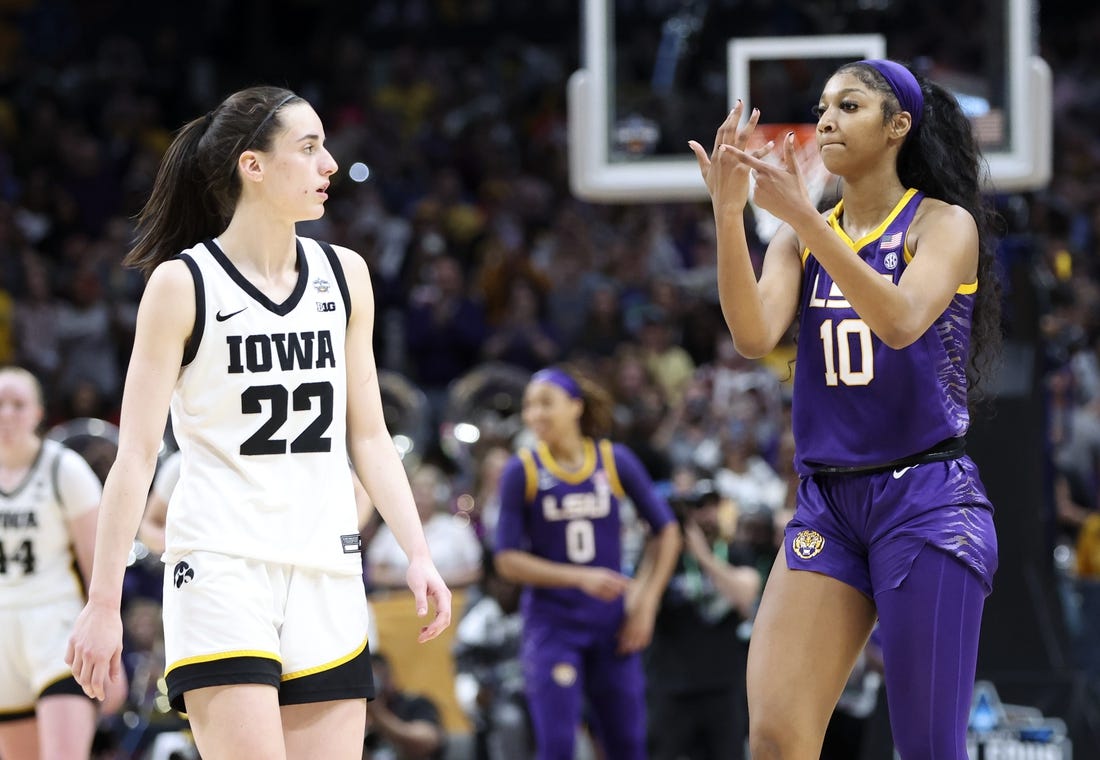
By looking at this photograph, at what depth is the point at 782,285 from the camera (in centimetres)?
437

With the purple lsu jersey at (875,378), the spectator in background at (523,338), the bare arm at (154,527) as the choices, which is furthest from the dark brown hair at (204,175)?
the spectator in background at (523,338)

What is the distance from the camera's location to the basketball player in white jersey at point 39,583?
627 cm

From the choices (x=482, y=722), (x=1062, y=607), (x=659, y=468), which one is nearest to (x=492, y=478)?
(x=659, y=468)

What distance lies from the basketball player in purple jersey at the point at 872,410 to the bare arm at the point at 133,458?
136cm

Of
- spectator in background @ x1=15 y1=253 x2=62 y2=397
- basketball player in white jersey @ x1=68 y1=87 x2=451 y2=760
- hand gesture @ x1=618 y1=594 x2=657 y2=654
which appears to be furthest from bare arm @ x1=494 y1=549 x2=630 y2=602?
spectator in background @ x1=15 y1=253 x2=62 y2=397

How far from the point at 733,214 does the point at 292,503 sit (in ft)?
4.31

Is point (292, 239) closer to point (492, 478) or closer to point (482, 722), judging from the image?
point (482, 722)

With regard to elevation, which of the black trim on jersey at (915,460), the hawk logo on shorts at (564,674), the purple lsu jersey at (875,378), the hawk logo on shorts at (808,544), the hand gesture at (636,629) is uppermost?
the purple lsu jersey at (875,378)

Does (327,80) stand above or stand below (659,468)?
above

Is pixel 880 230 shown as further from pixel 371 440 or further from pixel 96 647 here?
pixel 96 647

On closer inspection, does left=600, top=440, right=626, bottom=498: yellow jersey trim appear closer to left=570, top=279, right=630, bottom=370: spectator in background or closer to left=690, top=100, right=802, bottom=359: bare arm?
left=690, top=100, right=802, bottom=359: bare arm

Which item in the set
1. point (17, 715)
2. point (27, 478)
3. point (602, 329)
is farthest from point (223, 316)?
point (602, 329)

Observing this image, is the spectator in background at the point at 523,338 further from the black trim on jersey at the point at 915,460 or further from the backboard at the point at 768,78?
the black trim on jersey at the point at 915,460

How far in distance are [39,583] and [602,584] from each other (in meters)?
2.70
